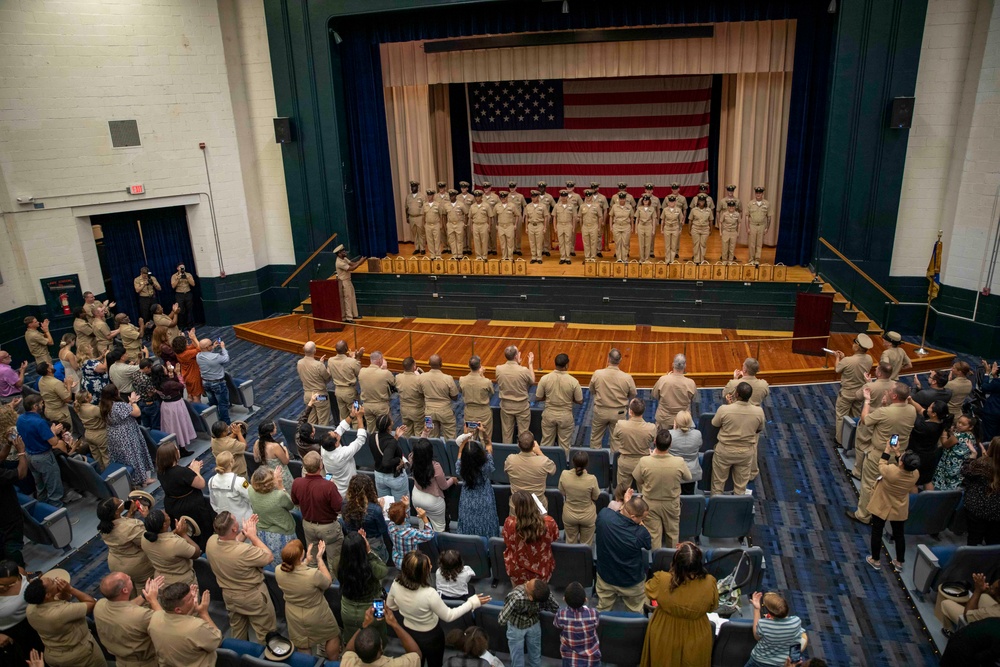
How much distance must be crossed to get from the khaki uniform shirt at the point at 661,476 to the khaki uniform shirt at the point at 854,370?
3657 millimetres

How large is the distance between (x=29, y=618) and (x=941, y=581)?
6920 mm

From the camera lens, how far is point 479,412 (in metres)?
8.39

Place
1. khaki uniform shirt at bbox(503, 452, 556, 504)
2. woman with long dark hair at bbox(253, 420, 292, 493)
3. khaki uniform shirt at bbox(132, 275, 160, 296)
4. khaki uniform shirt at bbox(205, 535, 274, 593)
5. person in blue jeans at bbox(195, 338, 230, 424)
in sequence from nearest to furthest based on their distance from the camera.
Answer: khaki uniform shirt at bbox(205, 535, 274, 593)
khaki uniform shirt at bbox(503, 452, 556, 504)
woman with long dark hair at bbox(253, 420, 292, 493)
person in blue jeans at bbox(195, 338, 230, 424)
khaki uniform shirt at bbox(132, 275, 160, 296)

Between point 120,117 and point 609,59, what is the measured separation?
9.30 m

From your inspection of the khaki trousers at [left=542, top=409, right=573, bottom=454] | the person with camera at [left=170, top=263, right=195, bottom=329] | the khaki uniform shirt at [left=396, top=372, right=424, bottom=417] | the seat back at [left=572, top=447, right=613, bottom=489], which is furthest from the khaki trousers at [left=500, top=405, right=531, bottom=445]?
the person with camera at [left=170, top=263, right=195, bottom=329]

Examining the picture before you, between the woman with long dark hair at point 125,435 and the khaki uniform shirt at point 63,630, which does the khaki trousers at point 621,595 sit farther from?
the woman with long dark hair at point 125,435

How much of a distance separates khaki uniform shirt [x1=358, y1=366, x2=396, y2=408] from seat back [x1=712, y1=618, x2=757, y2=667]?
4627mm

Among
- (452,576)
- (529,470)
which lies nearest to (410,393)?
(529,470)

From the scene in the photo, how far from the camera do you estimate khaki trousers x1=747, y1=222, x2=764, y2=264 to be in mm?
13094

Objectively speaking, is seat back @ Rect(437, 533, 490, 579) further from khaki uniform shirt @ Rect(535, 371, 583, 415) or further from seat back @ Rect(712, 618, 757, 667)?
khaki uniform shirt @ Rect(535, 371, 583, 415)

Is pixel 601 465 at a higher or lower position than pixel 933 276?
lower

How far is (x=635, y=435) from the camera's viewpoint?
6.71 m

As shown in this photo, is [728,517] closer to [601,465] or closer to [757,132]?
[601,465]

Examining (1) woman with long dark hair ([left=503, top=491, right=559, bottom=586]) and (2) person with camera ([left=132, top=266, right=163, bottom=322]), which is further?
(2) person with camera ([left=132, top=266, right=163, bottom=322])
